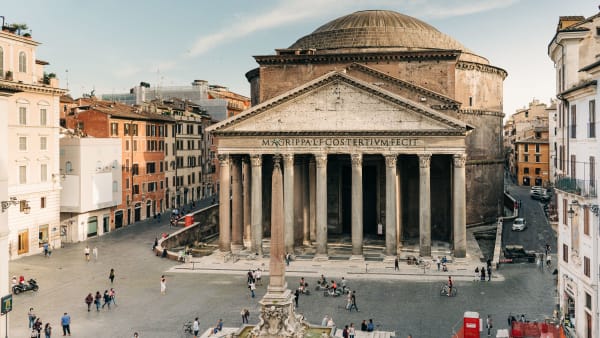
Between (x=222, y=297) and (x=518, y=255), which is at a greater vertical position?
(x=518, y=255)

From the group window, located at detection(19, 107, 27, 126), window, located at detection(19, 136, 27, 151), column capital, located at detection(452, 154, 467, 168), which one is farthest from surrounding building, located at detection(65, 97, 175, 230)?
column capital, located at detection(452, 154, 467, 168)

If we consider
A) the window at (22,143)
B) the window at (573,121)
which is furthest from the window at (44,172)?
the window at (573,121)

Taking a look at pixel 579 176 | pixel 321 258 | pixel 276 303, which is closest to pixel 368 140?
pixel 321 258

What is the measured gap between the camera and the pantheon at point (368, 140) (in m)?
35.4

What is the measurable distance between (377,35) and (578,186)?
2917 centimetres

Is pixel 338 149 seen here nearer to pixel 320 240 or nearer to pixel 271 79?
pixel 320 240

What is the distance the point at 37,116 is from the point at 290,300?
2807 centimetres

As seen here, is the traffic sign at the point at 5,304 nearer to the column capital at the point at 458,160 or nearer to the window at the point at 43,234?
the window at the point at 43,234

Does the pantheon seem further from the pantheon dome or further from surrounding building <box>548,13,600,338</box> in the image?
surrounding building <box>548,13,600,338</box>

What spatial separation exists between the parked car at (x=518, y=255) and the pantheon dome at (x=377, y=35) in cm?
1765

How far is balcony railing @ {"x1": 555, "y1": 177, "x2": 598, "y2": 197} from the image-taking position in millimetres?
20141

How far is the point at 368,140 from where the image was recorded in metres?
35.6

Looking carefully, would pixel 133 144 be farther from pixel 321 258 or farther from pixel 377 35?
pixel 321 258

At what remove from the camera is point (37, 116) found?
39.2 meters
